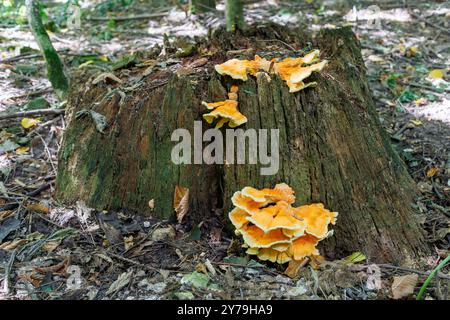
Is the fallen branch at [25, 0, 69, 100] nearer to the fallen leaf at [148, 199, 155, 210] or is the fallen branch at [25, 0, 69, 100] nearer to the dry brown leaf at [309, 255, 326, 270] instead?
the fallen leaf at [148, 199, 155, 210]

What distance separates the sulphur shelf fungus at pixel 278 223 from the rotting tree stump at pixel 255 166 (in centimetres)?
23

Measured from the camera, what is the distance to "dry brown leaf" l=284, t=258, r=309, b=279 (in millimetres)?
3215

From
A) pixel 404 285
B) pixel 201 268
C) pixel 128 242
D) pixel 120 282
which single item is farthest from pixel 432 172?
pixel 120 282

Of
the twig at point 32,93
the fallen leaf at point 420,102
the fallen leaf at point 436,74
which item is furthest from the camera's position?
the fallen leaf at point 436,74

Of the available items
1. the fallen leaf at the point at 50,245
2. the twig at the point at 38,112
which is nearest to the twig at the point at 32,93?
the twig at the point at 38,112

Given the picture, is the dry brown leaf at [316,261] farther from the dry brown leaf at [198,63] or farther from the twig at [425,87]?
the twig at [425,87]

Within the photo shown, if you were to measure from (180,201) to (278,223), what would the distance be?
104 centimetres

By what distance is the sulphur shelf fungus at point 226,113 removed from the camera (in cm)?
346

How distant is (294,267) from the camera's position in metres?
3.25

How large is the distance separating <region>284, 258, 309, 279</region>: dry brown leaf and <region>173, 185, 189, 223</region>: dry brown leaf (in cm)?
101

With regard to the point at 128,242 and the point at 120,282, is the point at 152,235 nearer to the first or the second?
the point at 128,242

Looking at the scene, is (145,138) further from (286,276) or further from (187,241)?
(286,276)

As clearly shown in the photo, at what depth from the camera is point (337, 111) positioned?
12.2 ft

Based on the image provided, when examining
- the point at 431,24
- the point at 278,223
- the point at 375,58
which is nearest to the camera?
the point at 278,223
